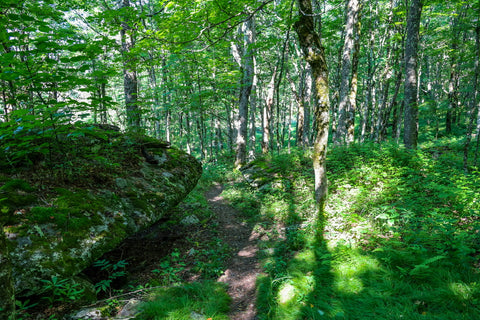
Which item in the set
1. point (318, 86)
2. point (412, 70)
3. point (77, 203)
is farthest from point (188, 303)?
point (412, 70)

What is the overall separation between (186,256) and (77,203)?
262 centimetres

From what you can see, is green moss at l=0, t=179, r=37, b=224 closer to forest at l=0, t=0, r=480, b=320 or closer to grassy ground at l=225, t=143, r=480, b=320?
forest at l=0, t=0, r=480, b=320

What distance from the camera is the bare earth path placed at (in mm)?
3492

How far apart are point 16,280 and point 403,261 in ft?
16.7

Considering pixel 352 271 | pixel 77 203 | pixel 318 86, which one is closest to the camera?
pixel 352 271

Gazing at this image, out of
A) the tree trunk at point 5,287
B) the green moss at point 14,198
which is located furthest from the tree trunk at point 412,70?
the green moss at point 14,198

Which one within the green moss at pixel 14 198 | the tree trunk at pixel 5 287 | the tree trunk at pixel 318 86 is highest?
the tree trunk at pixel 318 86

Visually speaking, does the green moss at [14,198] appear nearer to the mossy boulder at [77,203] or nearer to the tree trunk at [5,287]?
the mossy boulder at [77,203]

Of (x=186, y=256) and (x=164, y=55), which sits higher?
(x=164, y=55)

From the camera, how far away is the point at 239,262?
4996 millimetres

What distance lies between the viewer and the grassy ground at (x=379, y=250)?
257cm

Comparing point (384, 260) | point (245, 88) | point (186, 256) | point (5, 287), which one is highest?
point (245, 88)

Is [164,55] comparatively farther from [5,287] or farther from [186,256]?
[5,287]

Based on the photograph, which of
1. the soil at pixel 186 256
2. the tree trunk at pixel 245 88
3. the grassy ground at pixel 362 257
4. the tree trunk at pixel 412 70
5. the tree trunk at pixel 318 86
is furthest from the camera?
the tree trunk at pixel 245 88
